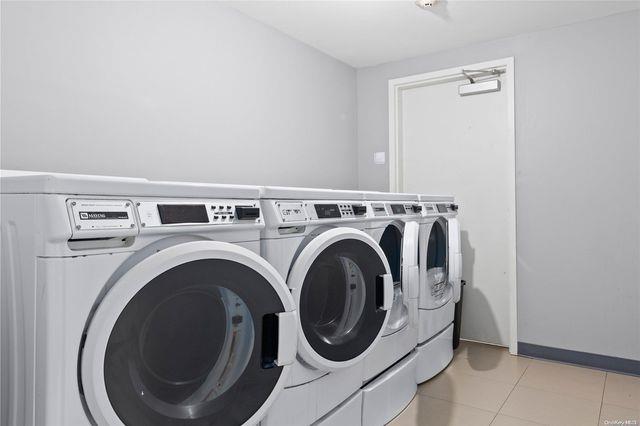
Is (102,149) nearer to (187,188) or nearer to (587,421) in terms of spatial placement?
(187,188)

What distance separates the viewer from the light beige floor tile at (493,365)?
8.79 feet

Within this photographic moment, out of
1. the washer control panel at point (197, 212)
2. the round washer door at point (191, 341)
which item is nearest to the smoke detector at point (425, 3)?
the washer control panel at point (197, 212)

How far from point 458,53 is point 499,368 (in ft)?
7.87

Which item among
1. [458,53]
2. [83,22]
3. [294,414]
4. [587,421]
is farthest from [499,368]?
[83,22]

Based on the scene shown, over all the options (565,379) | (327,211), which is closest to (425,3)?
(327,211)

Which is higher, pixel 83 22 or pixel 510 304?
pixel 83 22

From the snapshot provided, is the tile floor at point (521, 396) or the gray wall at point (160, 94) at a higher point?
the gray wall at point (160, 94)

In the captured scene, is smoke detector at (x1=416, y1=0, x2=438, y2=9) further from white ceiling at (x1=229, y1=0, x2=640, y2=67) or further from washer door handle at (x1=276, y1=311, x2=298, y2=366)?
washer door handle at (x1=276, y1=311, x2=298, y2=366)

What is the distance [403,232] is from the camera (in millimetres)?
2156

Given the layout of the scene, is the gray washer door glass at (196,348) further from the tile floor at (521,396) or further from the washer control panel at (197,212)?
the tile floor at (521,396)

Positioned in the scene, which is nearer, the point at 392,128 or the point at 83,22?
the point at 83,22

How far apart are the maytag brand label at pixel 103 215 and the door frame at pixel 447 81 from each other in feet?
9.41

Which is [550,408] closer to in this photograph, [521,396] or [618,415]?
[521,396]

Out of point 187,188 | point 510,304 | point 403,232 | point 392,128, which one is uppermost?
point 392,128
